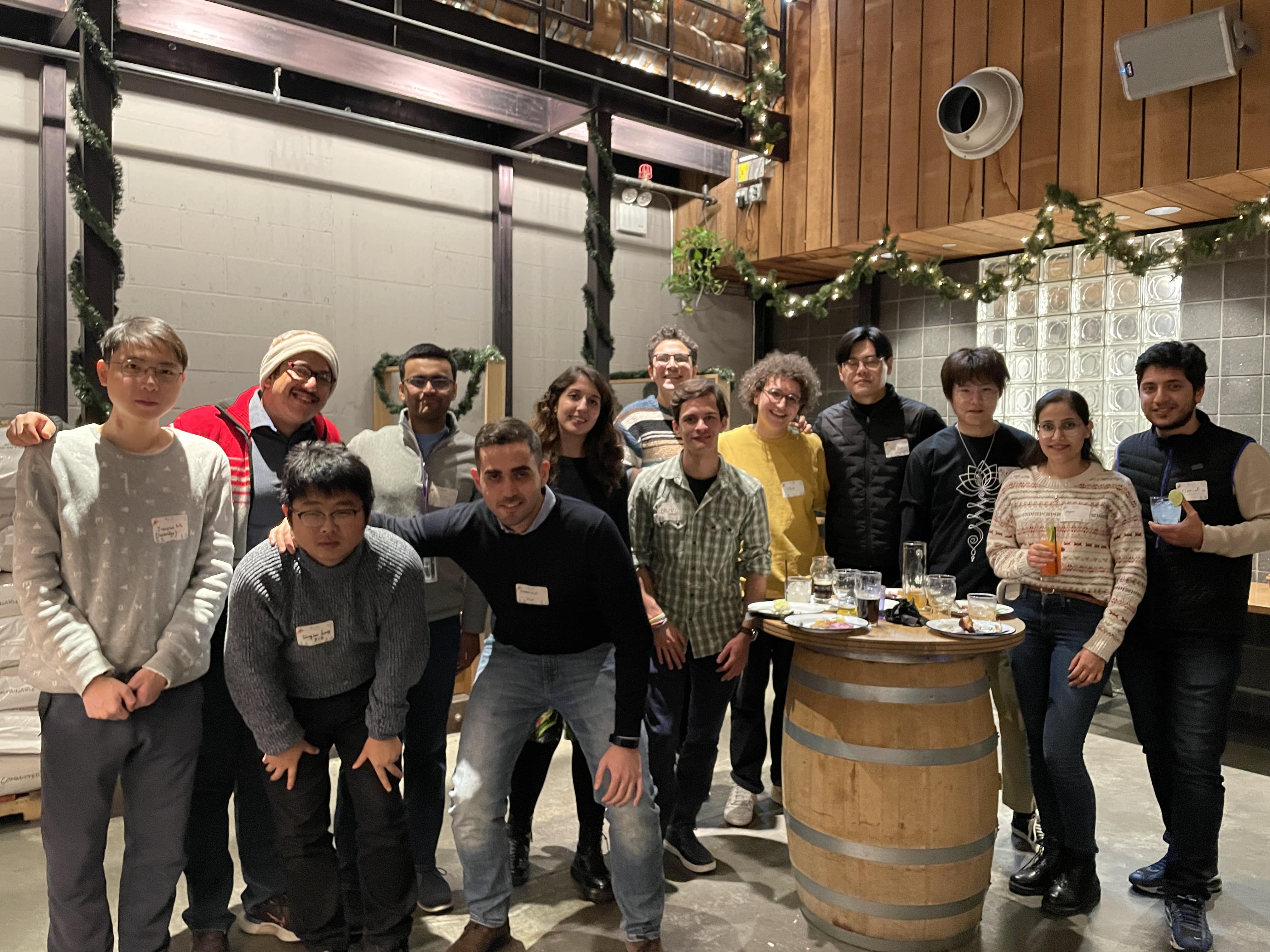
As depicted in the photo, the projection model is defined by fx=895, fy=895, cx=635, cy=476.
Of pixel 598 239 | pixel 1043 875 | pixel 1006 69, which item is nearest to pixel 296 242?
pixel 598 239

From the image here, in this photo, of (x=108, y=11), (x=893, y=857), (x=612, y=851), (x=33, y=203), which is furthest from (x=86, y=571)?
(x=33, y=203)

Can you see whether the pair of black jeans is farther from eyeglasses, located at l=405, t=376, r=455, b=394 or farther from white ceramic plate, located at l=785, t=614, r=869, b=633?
eyeglasses, located at l=405, t=376, r=455, b=394

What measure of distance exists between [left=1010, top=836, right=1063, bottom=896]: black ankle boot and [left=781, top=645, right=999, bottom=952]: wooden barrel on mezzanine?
0.37 meters

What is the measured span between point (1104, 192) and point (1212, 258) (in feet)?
2.69

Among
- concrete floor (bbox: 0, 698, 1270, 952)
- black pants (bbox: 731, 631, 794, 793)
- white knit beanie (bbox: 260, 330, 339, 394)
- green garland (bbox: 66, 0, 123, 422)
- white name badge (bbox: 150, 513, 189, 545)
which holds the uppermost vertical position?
green garland (bbox: 66, 0, 123, 422)

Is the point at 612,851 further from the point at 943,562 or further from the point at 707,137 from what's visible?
the point at 707,137

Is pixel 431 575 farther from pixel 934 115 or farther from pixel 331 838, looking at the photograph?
pixel 934 115

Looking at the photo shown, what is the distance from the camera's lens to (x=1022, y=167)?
451cm

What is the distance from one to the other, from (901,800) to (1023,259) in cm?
361

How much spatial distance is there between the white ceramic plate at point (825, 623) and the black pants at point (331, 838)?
A: 112cm

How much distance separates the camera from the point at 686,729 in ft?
9.98

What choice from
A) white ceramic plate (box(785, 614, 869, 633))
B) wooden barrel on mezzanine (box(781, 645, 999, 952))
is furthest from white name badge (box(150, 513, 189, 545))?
wooden barrel on mezzanine (box(781, 645, 999, 952))

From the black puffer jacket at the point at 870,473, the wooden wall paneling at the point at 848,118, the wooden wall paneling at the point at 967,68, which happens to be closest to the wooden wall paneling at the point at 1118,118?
the wooden wall paneling at the point at 967,68

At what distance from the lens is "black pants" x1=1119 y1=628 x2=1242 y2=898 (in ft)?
8.15
